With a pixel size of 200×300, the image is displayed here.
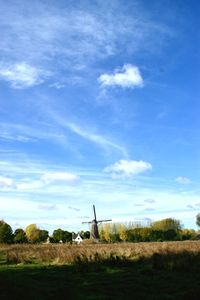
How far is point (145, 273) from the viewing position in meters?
20.0

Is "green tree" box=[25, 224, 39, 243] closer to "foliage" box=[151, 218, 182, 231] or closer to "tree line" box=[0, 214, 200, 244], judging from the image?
"tree line" box=[0, 214, 200, 244]

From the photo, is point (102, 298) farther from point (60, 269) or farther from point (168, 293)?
point (60, 269)

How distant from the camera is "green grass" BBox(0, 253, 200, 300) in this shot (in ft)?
46.5

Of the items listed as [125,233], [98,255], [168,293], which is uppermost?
[125,233]

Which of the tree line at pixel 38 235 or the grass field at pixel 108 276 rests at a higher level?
the tree line at pixel 38 235

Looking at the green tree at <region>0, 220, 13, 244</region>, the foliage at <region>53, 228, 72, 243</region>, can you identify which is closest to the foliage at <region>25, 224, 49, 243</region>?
the foliage at <region>53, 228, 72, 243</region>

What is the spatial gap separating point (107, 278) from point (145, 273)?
218cm

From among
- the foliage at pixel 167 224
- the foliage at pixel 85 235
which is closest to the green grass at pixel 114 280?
the foliage at pixel 167 224

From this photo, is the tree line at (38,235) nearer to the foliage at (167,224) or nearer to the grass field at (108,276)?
the foliage at (167,224)

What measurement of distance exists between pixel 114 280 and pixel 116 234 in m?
90.9

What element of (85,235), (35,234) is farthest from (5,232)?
(85,235)

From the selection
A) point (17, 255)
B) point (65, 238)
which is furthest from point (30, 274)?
point (65, 238)

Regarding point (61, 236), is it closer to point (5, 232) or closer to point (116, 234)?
point (116, 234)

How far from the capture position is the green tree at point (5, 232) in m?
85.9
